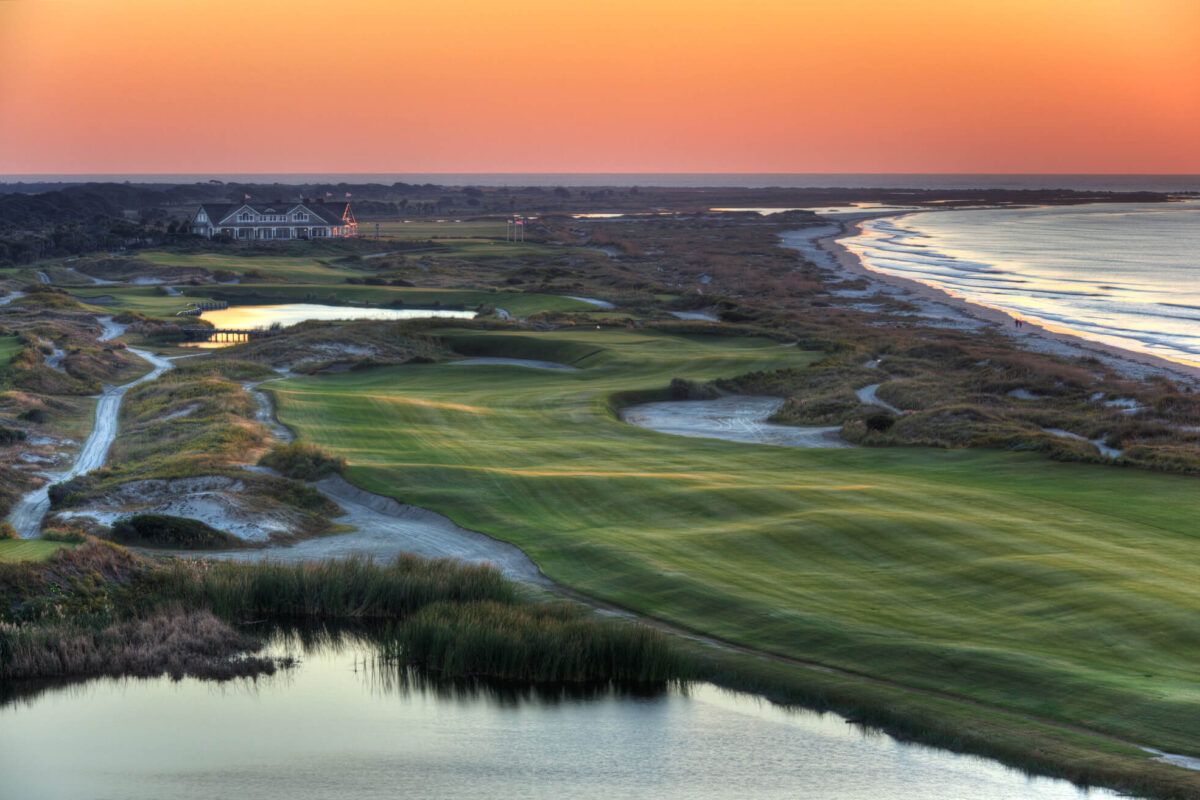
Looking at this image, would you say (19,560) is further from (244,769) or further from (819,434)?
(819,434)

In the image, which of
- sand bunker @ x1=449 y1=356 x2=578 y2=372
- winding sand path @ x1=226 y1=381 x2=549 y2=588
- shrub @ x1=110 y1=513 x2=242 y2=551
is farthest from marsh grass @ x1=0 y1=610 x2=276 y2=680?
sand bunker @ x1=449 y1=356 x2=578 y2=372

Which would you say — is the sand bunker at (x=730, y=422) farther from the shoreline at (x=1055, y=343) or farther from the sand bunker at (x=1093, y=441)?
the shoreline at (x=1055, y=343)

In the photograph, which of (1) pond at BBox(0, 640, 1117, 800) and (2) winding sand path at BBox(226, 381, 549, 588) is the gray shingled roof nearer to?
(2) winding sand path at BBox(226, 381, 549, 588)

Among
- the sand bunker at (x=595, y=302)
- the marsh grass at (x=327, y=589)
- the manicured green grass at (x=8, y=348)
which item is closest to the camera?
the marsh grass at (x=327, y=589)

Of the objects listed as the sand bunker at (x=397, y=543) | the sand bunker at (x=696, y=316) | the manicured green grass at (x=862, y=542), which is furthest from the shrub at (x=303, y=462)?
the sand bunker at (x=696, y=316)

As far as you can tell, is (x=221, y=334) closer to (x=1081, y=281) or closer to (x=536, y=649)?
(x=536, y=649)

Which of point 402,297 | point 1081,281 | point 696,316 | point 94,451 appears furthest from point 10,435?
point 1081,281
